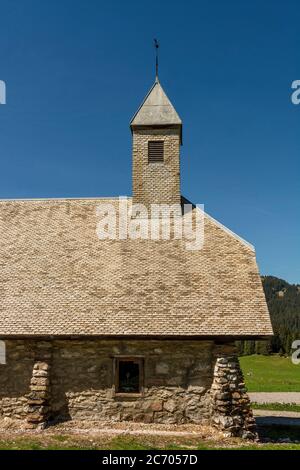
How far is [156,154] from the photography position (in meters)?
20.1

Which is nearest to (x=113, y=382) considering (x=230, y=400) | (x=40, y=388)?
(x=40, y=388)

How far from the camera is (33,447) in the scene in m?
11.1

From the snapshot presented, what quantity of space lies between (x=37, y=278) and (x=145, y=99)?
1040 cm

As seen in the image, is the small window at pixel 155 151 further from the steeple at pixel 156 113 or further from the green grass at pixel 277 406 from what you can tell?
the green grass at pixel 277 406

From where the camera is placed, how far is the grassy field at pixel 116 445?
37.0 ft

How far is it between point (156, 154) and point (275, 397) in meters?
16.4

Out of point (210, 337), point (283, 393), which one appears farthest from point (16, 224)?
point (283, 393)

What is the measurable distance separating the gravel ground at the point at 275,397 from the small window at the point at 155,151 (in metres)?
14.5

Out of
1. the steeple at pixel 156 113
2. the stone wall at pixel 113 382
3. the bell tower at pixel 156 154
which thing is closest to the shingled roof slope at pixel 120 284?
the stone wall at pixel 113 382

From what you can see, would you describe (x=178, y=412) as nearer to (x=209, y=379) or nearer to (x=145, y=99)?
(x=209, y=379)

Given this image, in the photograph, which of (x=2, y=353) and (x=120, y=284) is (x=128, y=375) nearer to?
(x=120, y=284)

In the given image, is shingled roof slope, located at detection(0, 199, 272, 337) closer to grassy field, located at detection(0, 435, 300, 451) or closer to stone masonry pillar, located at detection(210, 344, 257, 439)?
stone masonry pillar, located at detection(210, 344, 257, 439)

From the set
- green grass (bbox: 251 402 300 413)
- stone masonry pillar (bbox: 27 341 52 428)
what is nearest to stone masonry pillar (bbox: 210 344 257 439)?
stone masonry pillar (bbox: 27 341 52 428)

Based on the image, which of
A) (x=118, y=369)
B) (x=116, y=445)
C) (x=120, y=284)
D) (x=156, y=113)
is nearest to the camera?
(x=116, y=445)
